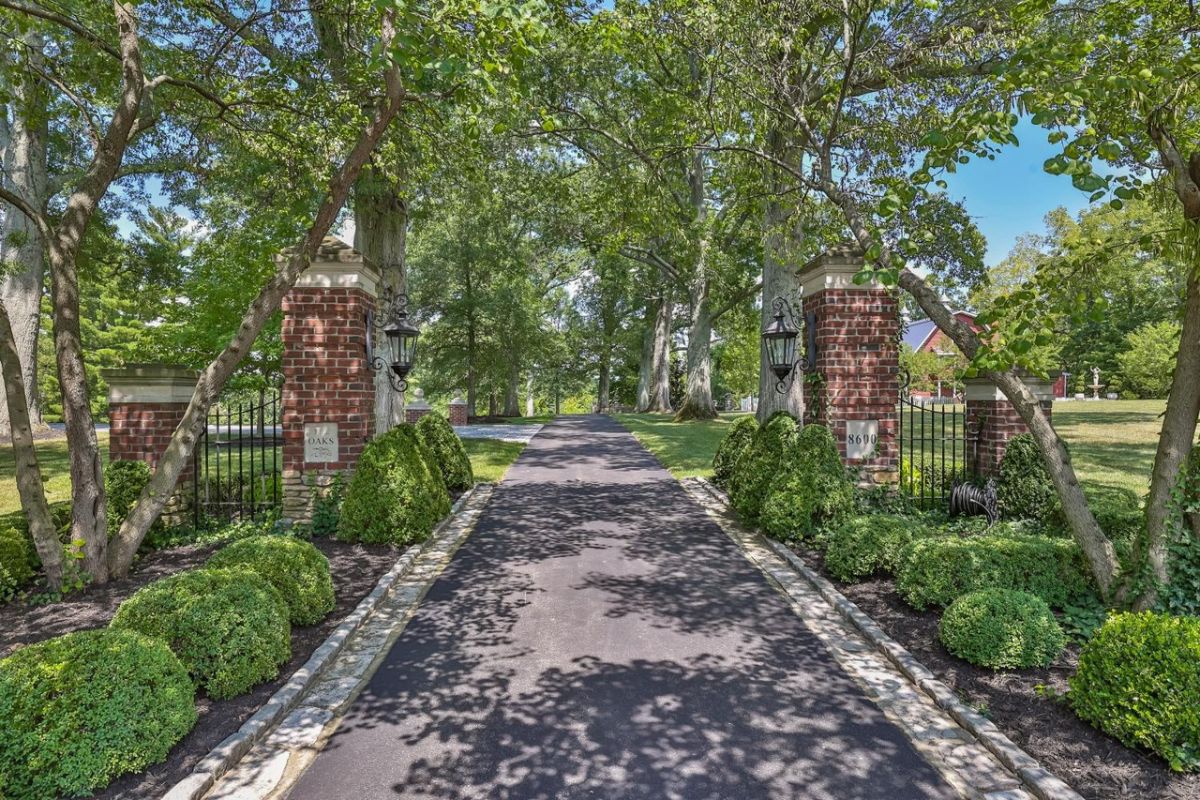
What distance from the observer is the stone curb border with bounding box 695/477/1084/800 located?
2.72 metres

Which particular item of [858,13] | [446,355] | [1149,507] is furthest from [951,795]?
[446,355]

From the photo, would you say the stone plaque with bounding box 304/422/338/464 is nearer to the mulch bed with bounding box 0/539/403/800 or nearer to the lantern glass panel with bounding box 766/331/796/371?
the mulch bed with bounding box 0/539/403/800

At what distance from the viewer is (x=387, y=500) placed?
21.3 ft

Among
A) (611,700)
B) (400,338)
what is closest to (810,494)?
(611,700)

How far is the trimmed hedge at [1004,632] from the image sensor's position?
12.4 ft

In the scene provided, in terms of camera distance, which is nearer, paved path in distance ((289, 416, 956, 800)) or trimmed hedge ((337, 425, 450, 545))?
paved path in distance ((289, 416, 956, 800))

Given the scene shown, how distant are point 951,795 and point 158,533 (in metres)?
7.19

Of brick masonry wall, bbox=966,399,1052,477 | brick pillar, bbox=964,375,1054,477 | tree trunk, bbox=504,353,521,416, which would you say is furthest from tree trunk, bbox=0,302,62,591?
tree trunk, bbox=504,353,521,416

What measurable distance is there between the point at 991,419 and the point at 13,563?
9898 mm

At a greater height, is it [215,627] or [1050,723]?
[215,627]

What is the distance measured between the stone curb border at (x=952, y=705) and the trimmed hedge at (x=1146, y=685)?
0.49m

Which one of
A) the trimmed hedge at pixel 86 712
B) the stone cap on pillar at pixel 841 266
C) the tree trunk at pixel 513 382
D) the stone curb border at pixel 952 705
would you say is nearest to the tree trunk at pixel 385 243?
the stone cap on pillar at pixel 841 266

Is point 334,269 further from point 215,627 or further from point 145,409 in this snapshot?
point 215,627

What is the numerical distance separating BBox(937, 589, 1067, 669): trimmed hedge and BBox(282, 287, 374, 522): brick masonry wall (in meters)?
6.12
